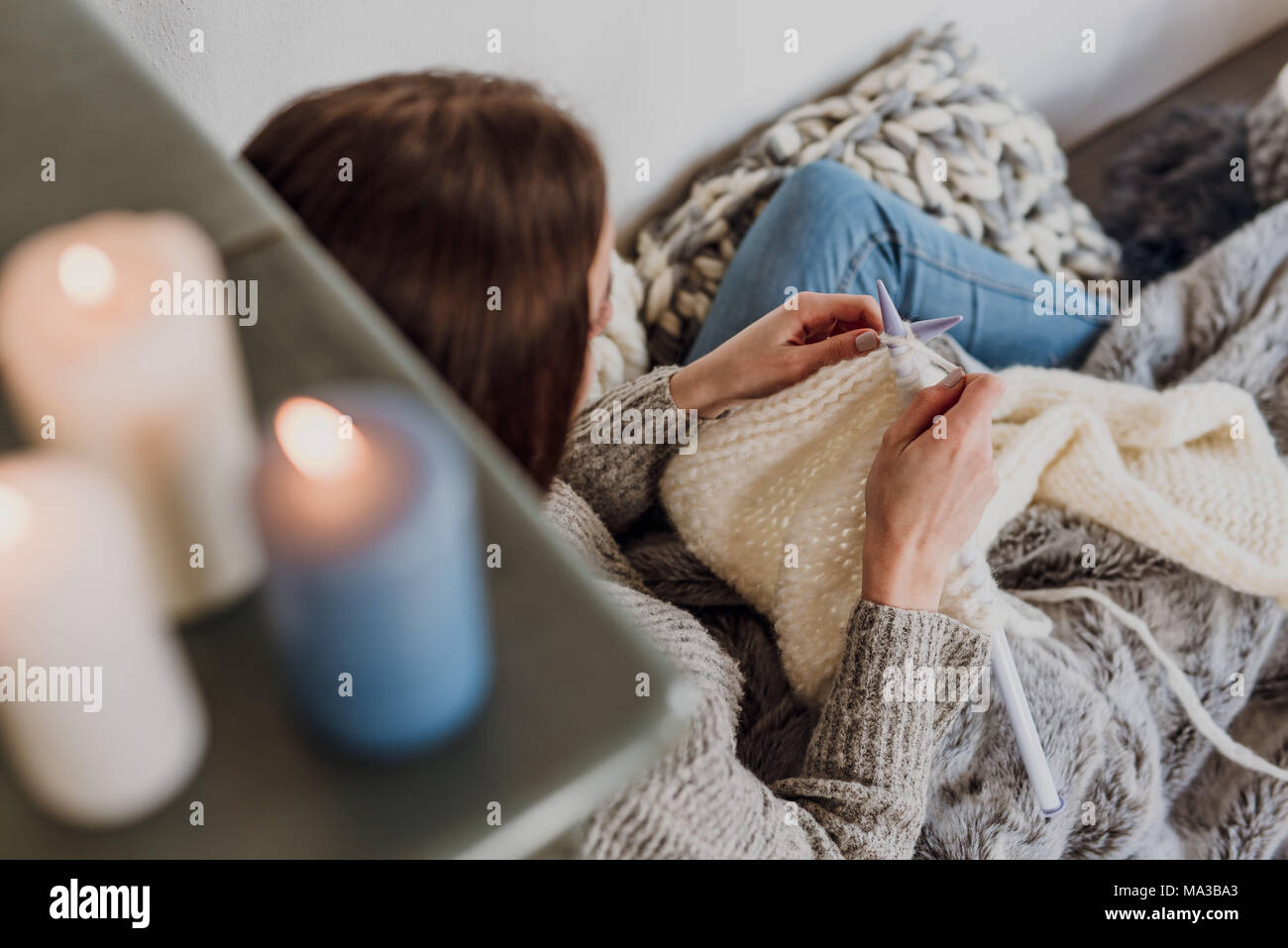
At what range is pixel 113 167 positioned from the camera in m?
0.26

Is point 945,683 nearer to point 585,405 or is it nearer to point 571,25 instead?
point 585,405

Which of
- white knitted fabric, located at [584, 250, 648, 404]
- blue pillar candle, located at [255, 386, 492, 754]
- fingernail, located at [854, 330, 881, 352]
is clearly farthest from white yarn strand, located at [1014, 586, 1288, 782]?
blue pillar candle, located at [255, 386, 492, 754]

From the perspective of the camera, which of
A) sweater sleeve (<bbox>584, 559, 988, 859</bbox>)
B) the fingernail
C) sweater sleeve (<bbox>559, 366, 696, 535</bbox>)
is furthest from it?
sweater sleeve (<bbox>559, 366, 696, 535</bbox>)

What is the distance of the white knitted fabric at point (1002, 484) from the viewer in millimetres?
705

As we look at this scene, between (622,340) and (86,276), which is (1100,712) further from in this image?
(86,276)

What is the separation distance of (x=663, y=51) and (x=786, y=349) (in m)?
0.46

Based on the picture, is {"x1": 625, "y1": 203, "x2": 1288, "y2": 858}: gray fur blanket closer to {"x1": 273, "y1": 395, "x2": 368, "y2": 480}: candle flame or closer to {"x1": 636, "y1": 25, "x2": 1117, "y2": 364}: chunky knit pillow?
{"x1": 636, "y1": 25, "x2": 1117, "y2": 364}: chunky knit pillow

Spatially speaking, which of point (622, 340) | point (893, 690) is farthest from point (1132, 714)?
point (622, 340)

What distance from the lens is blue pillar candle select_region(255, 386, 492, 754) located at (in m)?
0.15

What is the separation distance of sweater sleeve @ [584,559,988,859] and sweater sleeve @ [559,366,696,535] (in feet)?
0.50

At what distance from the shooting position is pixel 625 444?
81cm

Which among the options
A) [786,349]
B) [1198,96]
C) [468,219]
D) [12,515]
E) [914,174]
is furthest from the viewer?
[1198,96]

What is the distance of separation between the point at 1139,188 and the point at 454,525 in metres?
1.41
